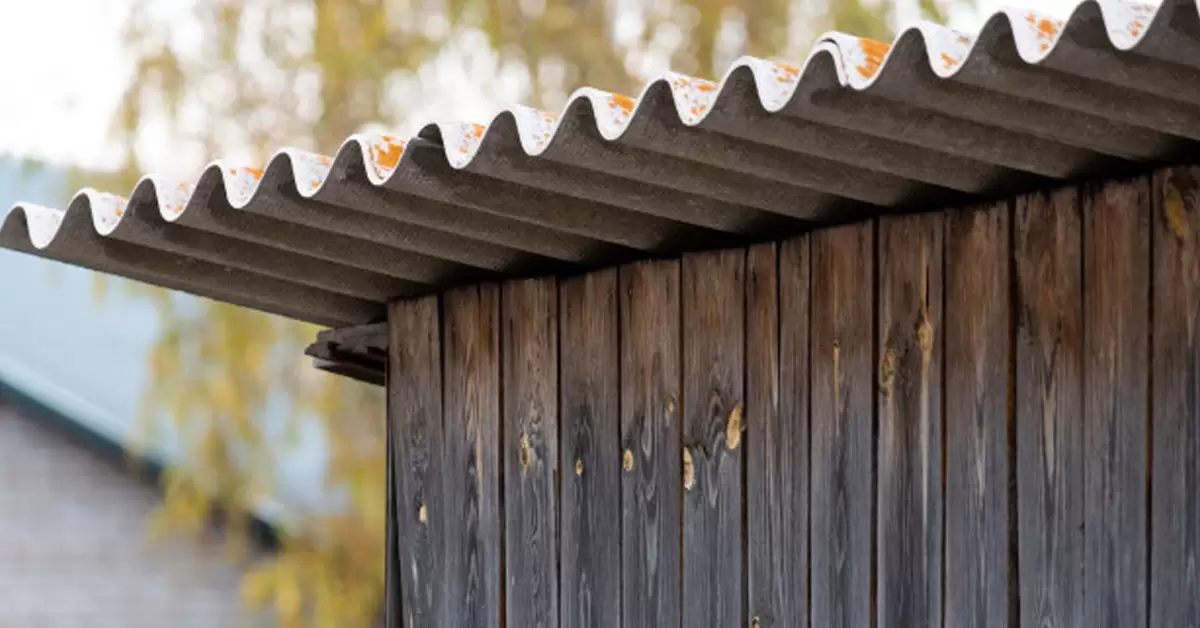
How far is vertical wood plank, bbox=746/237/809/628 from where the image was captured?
2.71 meters

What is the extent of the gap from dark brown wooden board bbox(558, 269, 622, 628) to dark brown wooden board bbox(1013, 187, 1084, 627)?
3.07 feet

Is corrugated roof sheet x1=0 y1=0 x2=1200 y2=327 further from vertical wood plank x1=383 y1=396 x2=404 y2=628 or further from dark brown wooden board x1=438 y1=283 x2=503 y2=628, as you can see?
vertical wood plank x1=383 y1=396 x2=404 y2=628

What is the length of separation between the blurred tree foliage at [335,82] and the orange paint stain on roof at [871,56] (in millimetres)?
8101

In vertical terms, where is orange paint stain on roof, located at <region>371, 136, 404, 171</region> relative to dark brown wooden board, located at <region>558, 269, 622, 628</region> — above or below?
above

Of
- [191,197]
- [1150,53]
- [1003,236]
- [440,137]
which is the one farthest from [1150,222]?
[191,197]

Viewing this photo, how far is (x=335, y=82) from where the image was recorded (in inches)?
401

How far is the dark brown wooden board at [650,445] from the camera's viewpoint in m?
2.96

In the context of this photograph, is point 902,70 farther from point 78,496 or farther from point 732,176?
point 78,496

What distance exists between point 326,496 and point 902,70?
9447 mm

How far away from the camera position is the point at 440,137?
2.46 metres

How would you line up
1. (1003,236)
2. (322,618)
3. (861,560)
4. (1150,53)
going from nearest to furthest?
1. (1150,53)
2. (1003,236)
3. (861,560)
4. (322,618)

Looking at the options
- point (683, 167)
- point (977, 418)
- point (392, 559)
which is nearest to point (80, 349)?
point (392, 559)

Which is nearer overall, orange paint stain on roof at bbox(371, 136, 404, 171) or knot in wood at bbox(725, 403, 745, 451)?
orange paint stain on roof at bbox(371, 136, 404, 171)

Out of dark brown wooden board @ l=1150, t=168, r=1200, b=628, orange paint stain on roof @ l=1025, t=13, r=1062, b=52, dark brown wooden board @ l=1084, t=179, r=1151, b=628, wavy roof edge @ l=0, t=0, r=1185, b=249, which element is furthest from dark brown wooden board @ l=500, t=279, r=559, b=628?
orange paint stain on roof @ l=1025, t=13, r=1062, b=52
